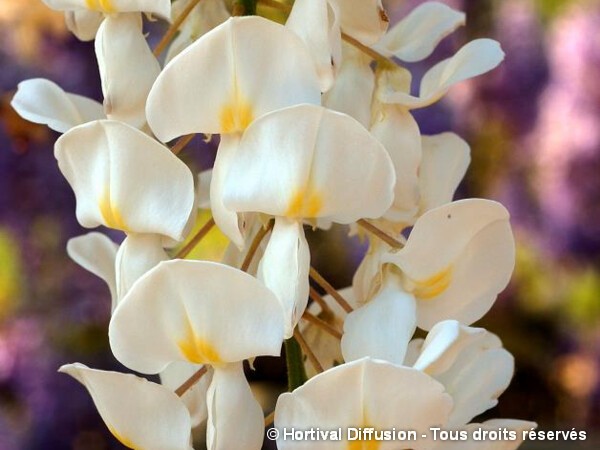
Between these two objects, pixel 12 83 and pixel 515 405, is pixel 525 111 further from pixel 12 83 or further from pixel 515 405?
pixel 12 83

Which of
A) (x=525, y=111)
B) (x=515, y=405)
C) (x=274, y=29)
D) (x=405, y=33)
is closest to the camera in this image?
(x=274, y=29)

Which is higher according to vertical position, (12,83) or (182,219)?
(182,219)

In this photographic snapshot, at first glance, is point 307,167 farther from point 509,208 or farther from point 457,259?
point 509,208

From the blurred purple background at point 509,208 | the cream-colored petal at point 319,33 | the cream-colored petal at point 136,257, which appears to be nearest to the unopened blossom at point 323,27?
the cream-colored petal at point 319,33

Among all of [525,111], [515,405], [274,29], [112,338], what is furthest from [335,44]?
[525,111]

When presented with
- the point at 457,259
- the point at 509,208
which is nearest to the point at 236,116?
the point at 457,259

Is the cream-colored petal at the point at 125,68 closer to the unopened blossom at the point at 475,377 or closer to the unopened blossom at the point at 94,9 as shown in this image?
the unopened blossom at the point at 94,9

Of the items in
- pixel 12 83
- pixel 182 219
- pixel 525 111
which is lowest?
pixel 525 111
